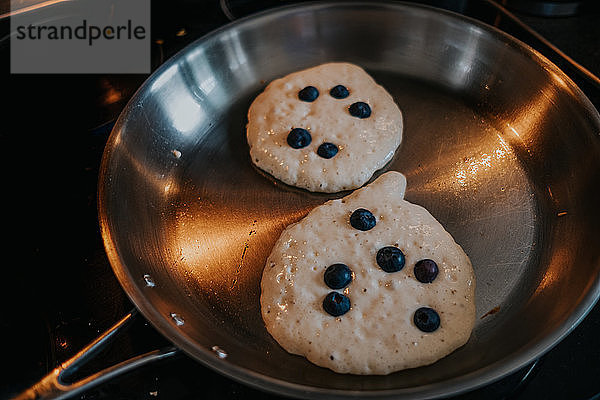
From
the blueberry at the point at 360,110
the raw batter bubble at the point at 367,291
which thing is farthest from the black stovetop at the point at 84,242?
the blueberry at the point at 360,110

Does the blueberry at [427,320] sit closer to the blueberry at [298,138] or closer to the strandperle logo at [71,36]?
the blueberry at [298,138]

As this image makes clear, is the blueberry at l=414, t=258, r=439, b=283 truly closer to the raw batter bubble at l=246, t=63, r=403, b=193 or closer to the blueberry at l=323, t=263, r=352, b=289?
the blueberry at l=323, t=263, r=352, b=289

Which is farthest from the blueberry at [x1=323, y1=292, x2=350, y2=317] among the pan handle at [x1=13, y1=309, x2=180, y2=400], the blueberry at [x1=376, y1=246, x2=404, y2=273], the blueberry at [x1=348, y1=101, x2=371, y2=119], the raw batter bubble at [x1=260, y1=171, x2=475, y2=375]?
the blueberry at [x1=348, y1=101, x2=371, y2=119]

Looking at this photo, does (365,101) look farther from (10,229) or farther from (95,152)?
(10,229)

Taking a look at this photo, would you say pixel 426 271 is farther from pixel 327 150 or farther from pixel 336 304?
pixel 327 150

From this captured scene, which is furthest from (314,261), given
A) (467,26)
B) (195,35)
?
(195,35)

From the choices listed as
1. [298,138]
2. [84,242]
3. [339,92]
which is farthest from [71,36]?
[339,92]

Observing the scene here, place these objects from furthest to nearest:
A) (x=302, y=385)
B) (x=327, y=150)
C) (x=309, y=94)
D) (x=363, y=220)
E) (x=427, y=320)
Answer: (x=309, y=94)
(x=327, y=150)
(x=363, y=220)
(x=427, y=320)
(x=302, y=385)
